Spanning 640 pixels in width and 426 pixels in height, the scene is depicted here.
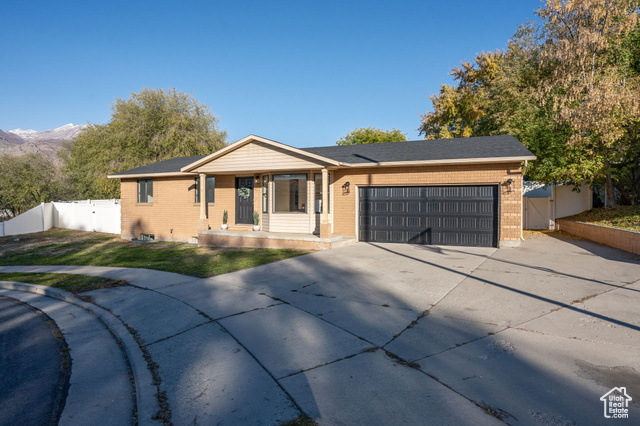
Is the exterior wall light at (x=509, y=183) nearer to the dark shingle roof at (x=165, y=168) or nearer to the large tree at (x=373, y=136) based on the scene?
the dark shingle roof at (x=165, y=168)

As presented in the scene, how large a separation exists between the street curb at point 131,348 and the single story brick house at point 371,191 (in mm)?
6759

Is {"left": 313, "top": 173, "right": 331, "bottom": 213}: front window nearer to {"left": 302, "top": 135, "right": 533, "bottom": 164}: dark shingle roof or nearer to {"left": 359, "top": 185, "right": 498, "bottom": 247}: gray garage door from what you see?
{"left": 302, "top": 135, "right": 533, "bottom": 164}: dark shingle roof

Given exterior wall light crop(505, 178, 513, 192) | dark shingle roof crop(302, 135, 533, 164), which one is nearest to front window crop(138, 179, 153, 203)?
dark shingle roof crop(302, 135, 533, 164)

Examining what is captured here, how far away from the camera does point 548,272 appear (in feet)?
28.1

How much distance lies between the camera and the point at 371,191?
1426 cm

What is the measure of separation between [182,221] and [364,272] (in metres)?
11.7

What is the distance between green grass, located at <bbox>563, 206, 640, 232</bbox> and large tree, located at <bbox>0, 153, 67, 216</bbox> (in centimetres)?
3516

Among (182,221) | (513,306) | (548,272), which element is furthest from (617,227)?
(182,221)

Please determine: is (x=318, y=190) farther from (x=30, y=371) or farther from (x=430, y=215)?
(x=30, y=371)

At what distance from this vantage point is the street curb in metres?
3.44

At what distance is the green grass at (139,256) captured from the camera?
10.3 meters

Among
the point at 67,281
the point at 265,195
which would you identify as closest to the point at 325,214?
the point at 265,195

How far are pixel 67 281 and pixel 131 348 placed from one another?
5.47m

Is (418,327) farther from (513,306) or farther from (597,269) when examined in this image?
(597,269)
